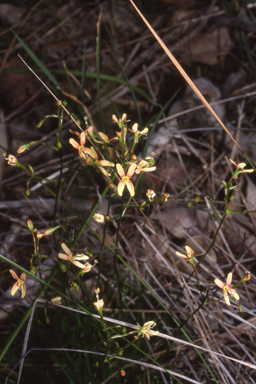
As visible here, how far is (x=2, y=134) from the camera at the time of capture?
3.24 metres

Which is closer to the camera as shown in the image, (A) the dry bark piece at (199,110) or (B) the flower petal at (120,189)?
(B) the flower petal at (120,189)

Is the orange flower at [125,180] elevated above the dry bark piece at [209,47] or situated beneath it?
elevated above

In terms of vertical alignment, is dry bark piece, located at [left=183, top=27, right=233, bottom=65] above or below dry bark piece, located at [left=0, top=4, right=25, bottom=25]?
below

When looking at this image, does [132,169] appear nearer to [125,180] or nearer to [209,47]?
Result: [125,180]

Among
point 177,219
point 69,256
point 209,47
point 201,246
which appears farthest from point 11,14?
point 69,256

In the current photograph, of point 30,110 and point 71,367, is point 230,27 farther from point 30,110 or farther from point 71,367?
point 71,367

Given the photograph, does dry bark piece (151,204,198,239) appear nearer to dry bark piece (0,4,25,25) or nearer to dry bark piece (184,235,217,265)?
dry bark piece (184,235,217,265)

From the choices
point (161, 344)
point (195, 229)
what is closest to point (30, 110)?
point (195, 229)

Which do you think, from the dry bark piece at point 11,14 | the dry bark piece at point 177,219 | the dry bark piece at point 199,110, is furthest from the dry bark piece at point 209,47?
the dry bark piece at point 11,14

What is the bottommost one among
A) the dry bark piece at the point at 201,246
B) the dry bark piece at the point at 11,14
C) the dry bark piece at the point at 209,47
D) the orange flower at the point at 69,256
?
the dry bark piece at the point at 201,246

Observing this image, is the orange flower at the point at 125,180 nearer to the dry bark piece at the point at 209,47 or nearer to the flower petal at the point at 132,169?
the flower petal at the point at 132,169

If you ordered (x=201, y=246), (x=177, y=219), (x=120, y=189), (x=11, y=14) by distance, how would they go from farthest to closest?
1. (x=11, y=14)
2. (x=177, y=219)
3. (x=201, y=246)
4. (x=120, y=189)

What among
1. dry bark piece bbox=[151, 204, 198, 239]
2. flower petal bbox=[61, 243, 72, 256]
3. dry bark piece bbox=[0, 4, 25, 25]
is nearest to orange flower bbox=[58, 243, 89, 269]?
flower petal bbox=[61, 243, 72, 256]

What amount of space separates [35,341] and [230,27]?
12.7 ft
